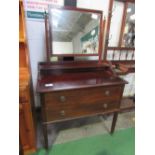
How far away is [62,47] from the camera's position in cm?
152

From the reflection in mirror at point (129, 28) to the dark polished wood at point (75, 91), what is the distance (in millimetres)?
550

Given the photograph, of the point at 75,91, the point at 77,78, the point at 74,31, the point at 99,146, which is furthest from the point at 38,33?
the point at 99,146

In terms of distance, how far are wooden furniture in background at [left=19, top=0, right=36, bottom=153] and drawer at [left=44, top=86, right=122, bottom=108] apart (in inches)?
7.4

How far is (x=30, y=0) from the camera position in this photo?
144 cm

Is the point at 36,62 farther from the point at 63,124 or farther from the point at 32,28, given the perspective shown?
the point at 63,124

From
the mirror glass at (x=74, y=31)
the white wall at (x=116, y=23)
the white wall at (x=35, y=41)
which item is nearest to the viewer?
the mirror glass at (x=74, y=31)

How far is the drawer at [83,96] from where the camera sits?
1224mm

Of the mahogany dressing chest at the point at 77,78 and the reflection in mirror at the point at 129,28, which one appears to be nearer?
the mahogany dressing chest at the point at 77,78

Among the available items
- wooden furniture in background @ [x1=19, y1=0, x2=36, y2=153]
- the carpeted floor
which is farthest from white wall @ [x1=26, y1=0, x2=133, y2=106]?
the carpeted floor

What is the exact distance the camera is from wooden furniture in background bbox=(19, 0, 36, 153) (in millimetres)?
1201

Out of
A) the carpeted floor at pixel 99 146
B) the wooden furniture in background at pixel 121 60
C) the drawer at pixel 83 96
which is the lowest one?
the carpeted floor at pixel 99 146

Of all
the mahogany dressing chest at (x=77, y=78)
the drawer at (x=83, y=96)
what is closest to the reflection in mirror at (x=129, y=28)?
the mahogany dressing chest at (x=77, y=78)

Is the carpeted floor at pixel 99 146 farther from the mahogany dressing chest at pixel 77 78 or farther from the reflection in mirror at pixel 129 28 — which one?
the reflection in mirror at pixel 129 28
